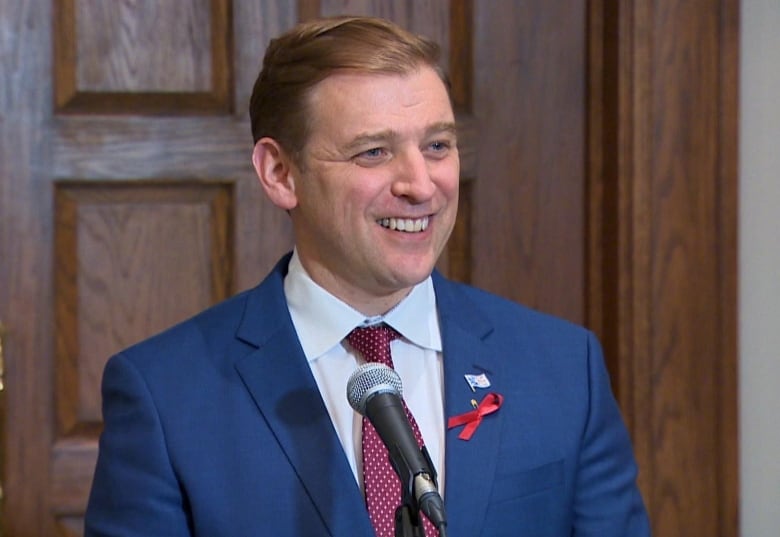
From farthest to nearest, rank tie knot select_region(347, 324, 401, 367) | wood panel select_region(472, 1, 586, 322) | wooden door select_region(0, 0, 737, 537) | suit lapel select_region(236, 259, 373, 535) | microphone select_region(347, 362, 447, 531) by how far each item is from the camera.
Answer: wood panel select_region(472, 1, 586, 322), wooden door select_region(0, 0, 737, 537), tie knot select_region(347, 324, 401, 367), suit lapel select_region(236, 259, 373, 535), microphone select_region(347, 362, 447, 531)

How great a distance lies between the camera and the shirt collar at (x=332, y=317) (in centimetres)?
160

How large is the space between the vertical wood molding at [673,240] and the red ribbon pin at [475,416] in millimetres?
685

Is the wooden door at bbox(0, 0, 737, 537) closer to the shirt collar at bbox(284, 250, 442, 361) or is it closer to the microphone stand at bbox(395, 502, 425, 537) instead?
the shirt collar at bbox(284, 250, 442, 361)

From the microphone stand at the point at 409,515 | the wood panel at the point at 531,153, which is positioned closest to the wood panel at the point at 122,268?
the wood panel at the point at 531,153

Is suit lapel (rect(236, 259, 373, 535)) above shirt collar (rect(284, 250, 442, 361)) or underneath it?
underneath

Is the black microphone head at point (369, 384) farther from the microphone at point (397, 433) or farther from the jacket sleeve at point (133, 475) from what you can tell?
the jacket sleeve at point (133, 475)

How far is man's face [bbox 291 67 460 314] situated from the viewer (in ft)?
4.98

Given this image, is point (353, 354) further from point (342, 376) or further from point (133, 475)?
point (133, 475)

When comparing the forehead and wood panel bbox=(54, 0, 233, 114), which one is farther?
wood panel bbox=(54, 0, 233, 114)

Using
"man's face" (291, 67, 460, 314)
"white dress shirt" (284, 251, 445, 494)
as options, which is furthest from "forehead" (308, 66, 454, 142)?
"white dress shirt" (284, 251, 445, 494)

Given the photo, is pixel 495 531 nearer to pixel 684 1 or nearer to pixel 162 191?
pixel 162 191

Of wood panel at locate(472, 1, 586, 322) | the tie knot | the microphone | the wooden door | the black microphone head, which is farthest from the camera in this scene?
wood panel at locate(472, 1, 586, 322)

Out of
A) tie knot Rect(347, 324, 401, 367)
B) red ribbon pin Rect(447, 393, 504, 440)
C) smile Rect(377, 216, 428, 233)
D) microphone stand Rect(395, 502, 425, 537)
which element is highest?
smile Rect(377, 216, 428, 233)

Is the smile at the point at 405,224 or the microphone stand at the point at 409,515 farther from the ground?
the smile at the point at 405,224
